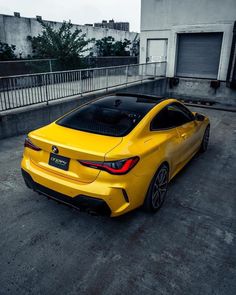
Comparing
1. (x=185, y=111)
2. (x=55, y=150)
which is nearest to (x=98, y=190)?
(x=55, y=150)

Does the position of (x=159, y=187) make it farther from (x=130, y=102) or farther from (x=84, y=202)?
(x=130, y=102)

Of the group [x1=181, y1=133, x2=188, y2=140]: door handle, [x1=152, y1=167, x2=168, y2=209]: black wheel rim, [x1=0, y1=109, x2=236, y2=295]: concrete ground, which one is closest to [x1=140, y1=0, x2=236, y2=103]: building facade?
[x1=181, y1=133, x2=188, y2=140]: door handle

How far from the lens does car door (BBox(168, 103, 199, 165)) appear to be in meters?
4.14

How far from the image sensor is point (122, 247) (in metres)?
2.99

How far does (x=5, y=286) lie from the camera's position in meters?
2.46

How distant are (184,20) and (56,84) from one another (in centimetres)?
879

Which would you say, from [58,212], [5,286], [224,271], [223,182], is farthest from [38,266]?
[223,182]

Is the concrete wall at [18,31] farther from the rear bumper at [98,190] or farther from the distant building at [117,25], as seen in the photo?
the distant building at [117,25]

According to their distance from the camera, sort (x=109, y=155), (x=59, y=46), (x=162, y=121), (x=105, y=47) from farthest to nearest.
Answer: (x=105, y=47)
(x=59, y=46)
(x=162, y=121)
(x=109, y=155)

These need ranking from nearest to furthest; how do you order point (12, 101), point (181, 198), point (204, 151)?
point (181, 198)
point (204, 151)
point (12, 101)

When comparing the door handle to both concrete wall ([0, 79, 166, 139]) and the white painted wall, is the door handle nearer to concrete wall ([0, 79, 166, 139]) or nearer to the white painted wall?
concrete wall ([0, 79, 166, 139])

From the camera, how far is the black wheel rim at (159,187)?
348 centimetres

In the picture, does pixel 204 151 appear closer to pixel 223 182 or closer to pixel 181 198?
pixel 223 182

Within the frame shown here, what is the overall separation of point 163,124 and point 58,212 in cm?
203
